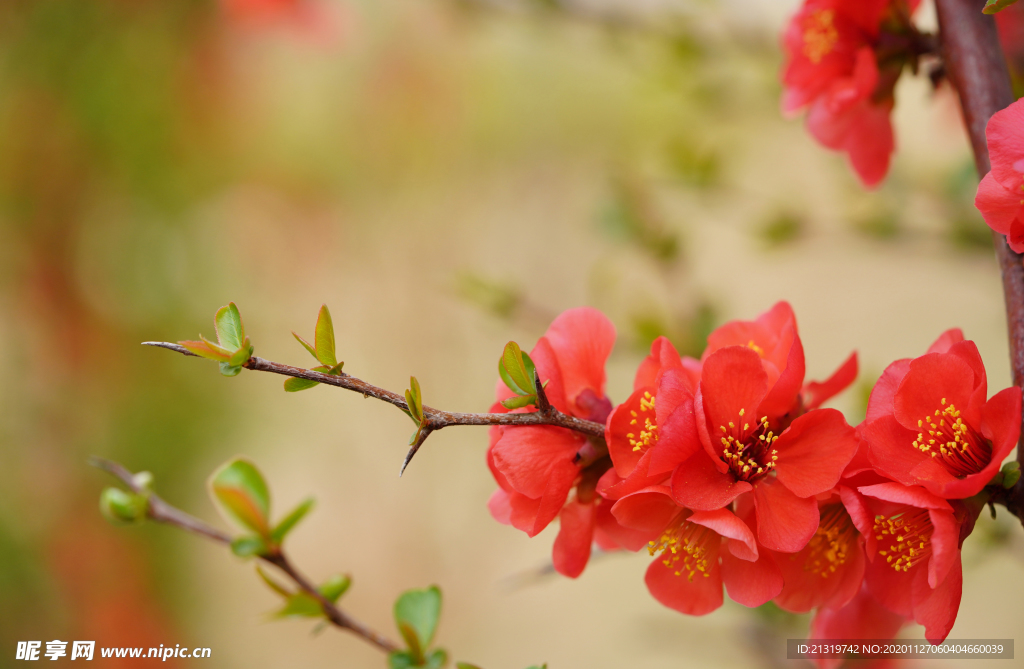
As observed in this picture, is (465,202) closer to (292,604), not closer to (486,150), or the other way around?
(486,150)

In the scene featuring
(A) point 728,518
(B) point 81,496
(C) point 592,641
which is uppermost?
(A) point 728,518

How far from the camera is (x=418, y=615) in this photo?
24cm

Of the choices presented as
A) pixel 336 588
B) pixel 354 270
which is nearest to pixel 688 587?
pixel 336 588

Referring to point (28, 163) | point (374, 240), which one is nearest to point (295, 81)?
point (374, 240)

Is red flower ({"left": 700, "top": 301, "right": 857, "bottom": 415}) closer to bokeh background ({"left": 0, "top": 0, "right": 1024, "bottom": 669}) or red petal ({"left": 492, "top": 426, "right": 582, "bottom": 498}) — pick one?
red petal ({"left": 492, "top": 426, "right": 582, "bottom": 498})

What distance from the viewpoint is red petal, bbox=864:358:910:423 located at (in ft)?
0.58

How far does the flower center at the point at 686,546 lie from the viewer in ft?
0.64

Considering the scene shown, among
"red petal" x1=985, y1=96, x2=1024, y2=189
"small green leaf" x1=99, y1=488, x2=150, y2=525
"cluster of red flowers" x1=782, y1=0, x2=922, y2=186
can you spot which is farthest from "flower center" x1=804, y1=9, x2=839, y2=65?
"small green leaf" x1=99, y1=488, x2=150, y2=525

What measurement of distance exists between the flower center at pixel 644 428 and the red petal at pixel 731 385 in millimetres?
15

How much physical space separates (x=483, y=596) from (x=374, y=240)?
70 centimetres

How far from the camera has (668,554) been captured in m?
0.21

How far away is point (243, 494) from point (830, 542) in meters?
0.20

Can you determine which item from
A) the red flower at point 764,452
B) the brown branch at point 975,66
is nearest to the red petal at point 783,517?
the red flower at point 764,452

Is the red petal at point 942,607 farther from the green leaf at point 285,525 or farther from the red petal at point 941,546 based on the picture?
the green leaf at point 285,525
